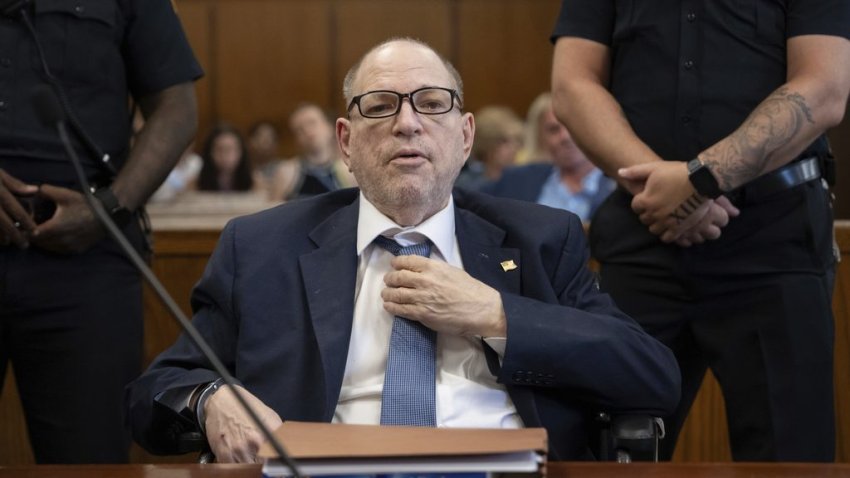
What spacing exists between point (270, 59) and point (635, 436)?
9.49 meters

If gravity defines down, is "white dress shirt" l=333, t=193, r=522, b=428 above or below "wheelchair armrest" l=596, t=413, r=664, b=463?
above

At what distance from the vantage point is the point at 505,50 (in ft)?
35.9

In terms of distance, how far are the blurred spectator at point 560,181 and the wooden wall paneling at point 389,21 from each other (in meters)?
5.66

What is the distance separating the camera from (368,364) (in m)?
2.07

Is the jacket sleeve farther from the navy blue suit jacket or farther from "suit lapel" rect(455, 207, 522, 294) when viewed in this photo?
"suit lapel" rect(455, 207, 522, 294)

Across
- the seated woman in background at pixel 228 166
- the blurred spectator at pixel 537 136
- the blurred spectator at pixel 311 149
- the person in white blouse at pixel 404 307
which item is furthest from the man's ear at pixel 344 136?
the seated woman in background at pixel 228 166

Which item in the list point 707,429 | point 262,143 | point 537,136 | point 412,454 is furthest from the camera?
point 262,143

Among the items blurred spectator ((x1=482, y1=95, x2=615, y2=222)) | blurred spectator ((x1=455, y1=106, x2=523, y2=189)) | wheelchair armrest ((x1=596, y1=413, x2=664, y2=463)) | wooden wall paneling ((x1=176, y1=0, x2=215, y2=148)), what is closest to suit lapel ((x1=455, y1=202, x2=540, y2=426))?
wheelchair armrest ((x1=596, y1=413, x2=664, y2=463))

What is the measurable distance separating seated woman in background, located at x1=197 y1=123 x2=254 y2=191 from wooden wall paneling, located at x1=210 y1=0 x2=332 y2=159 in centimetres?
183

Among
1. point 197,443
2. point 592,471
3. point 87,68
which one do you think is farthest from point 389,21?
point 592,471

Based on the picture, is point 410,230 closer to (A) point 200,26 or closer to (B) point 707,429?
(B) point 707,429

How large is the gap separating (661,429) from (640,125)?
785 millimetres

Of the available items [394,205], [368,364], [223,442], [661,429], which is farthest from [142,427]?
[661,429]

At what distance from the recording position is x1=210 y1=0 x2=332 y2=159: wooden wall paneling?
35.6 ft
